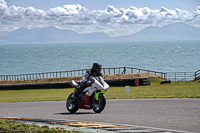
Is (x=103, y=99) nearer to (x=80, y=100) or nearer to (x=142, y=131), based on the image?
(x=80, y=100)

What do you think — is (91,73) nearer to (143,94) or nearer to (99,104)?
(99,104)

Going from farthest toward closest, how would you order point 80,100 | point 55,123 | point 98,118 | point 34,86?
point 34,86, point 80,100, point 98,118, point 55,123

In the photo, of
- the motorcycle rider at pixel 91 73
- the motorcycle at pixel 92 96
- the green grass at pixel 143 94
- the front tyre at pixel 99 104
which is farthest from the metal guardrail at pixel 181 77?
the front tyre at pixel 99 104

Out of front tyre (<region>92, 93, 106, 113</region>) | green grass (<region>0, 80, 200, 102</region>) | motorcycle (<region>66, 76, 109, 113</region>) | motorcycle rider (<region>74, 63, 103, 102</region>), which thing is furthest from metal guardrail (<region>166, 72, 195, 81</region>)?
front tyre (<region>92, 93, 106, 113</region>)

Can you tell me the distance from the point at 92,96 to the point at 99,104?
0.39 meters

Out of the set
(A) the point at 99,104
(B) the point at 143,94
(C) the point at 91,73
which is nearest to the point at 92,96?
(A) the point at 99,104

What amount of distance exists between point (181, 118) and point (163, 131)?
2.12 metres

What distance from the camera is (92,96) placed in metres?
12.4

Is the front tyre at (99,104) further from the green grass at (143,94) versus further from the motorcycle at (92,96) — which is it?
the green grass at (143,94)

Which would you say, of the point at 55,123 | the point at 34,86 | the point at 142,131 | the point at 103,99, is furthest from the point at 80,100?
the point at 34,86

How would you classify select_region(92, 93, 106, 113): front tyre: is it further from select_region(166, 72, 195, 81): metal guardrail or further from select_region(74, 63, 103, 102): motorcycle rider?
select_region(166, 72, 195, 81): metal guardrail

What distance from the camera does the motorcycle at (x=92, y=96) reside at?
39.1ft

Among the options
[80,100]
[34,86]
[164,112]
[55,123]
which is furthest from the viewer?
[34,86]

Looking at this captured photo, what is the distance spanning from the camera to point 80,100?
12.8 metres
